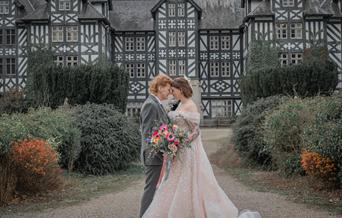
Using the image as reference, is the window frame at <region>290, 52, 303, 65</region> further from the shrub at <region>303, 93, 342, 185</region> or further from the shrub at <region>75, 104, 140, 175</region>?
the shrub at <region>303, 93, 342, 185</region>

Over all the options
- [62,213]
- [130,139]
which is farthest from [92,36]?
[62,213]

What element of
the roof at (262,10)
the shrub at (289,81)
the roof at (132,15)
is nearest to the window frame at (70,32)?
the roof at (132,15)

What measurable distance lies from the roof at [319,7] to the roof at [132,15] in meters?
11.5

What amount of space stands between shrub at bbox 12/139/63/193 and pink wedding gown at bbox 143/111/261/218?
13.7ft

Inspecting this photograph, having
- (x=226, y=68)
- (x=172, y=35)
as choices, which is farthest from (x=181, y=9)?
(x=226, y=68)

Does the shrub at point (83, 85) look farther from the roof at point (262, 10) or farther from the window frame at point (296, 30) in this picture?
the window frame at point (296, 30)

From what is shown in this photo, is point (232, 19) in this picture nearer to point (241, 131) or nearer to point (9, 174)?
point (241, 131)

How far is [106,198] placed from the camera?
33.6ft

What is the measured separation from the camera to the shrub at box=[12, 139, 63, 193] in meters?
9.88

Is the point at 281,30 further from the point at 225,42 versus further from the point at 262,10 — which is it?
the point at 225,42

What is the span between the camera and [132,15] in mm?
39688

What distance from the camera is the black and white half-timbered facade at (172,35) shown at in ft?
115

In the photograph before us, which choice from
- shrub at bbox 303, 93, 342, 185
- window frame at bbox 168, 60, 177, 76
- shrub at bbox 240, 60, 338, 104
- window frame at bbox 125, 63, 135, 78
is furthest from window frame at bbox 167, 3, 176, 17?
shrub at bbox 303, 93, 342, 185

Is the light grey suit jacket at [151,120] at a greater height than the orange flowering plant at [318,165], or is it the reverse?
the light grey suit jacket at [151,120]
